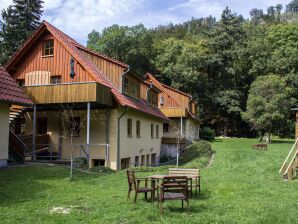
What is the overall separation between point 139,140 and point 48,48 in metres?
8.82

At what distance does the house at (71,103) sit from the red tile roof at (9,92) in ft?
9.94

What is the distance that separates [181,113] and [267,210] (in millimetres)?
32955

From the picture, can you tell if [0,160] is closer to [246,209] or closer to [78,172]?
[78,172]

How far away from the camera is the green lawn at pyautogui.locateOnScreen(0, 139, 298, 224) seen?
9117 millimetres

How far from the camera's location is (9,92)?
58.7 feet

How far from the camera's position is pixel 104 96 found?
21.6 metres

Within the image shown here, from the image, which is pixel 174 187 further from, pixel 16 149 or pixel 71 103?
pixel 71 103

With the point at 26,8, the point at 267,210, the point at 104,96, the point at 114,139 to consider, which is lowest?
the point at 267,210

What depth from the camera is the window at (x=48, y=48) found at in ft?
80.6

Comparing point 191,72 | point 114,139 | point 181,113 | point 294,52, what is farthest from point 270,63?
point 114,139

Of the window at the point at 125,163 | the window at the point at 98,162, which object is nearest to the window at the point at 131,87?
the window at the point at 125,163

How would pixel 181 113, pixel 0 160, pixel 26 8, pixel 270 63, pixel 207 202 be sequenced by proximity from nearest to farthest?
pixel 207 202, pixel 0 160, pixel 181 113, pixel 26 8, pixel 270 63

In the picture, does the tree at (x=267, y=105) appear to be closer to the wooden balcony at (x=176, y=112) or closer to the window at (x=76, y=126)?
the wooden balcony at (x=176, y=112)

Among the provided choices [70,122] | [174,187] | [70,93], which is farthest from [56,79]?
[174,187]
